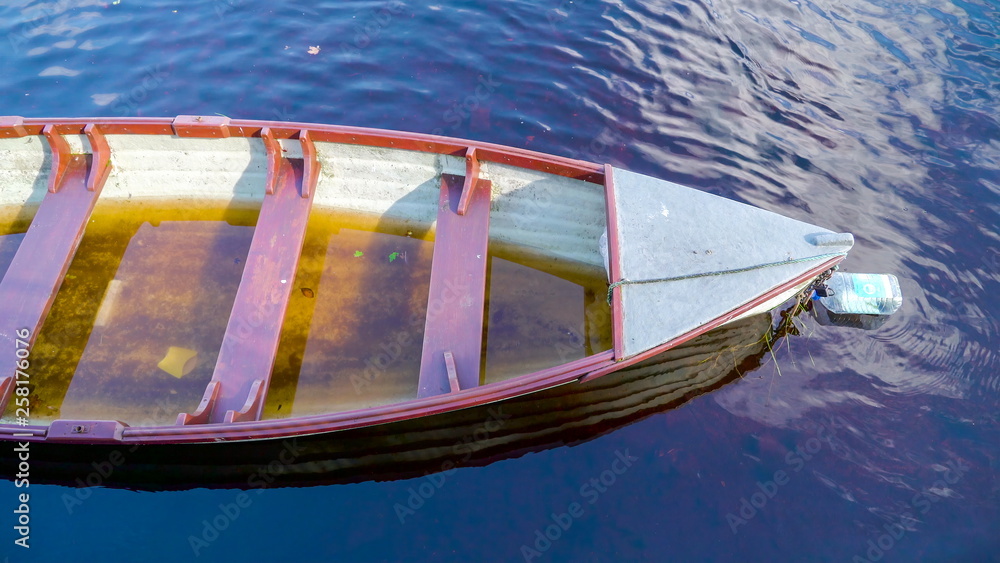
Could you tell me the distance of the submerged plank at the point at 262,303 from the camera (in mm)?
5656

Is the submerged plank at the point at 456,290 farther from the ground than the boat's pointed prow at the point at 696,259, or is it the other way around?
the boat's pointed prow at the point at 696,259

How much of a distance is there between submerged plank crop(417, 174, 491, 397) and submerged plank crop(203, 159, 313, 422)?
1.57 meters

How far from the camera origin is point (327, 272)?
7.32 metres

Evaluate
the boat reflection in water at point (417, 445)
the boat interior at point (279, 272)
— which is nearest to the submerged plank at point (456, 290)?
the boat interior at point (279, 272)

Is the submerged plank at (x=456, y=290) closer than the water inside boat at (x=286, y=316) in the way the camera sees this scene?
Yes

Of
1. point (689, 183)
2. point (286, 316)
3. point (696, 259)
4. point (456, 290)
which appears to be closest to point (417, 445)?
point (456, 290)

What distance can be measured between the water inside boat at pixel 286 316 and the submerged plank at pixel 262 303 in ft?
1.04

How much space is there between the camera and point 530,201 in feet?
23.1

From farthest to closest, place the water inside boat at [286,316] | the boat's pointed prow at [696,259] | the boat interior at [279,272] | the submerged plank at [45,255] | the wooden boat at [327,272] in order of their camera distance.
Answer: the water inside boat at [286,316] < the boat interior at [279,272] < the submerged plank at [45,255] < the wooden boat at [327,272] < the boat's pointed prow at [696,259]

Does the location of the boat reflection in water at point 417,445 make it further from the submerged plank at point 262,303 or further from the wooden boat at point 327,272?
the submerged plank at point 262,303

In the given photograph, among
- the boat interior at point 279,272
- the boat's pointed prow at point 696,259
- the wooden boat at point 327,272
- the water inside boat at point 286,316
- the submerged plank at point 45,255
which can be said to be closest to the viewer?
the boat's pointed prow at point 696,259

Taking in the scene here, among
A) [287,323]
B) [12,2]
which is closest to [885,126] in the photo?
[287,323]

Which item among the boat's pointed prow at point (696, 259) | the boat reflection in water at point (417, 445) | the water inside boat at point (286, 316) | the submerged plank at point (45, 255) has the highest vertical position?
the boat's pointed prow at point (696, 259)

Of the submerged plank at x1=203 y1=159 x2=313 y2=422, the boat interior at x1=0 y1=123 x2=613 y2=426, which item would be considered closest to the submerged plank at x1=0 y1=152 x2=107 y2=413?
the boat interior at x1=0 y1=123 x2=613 y2=426
